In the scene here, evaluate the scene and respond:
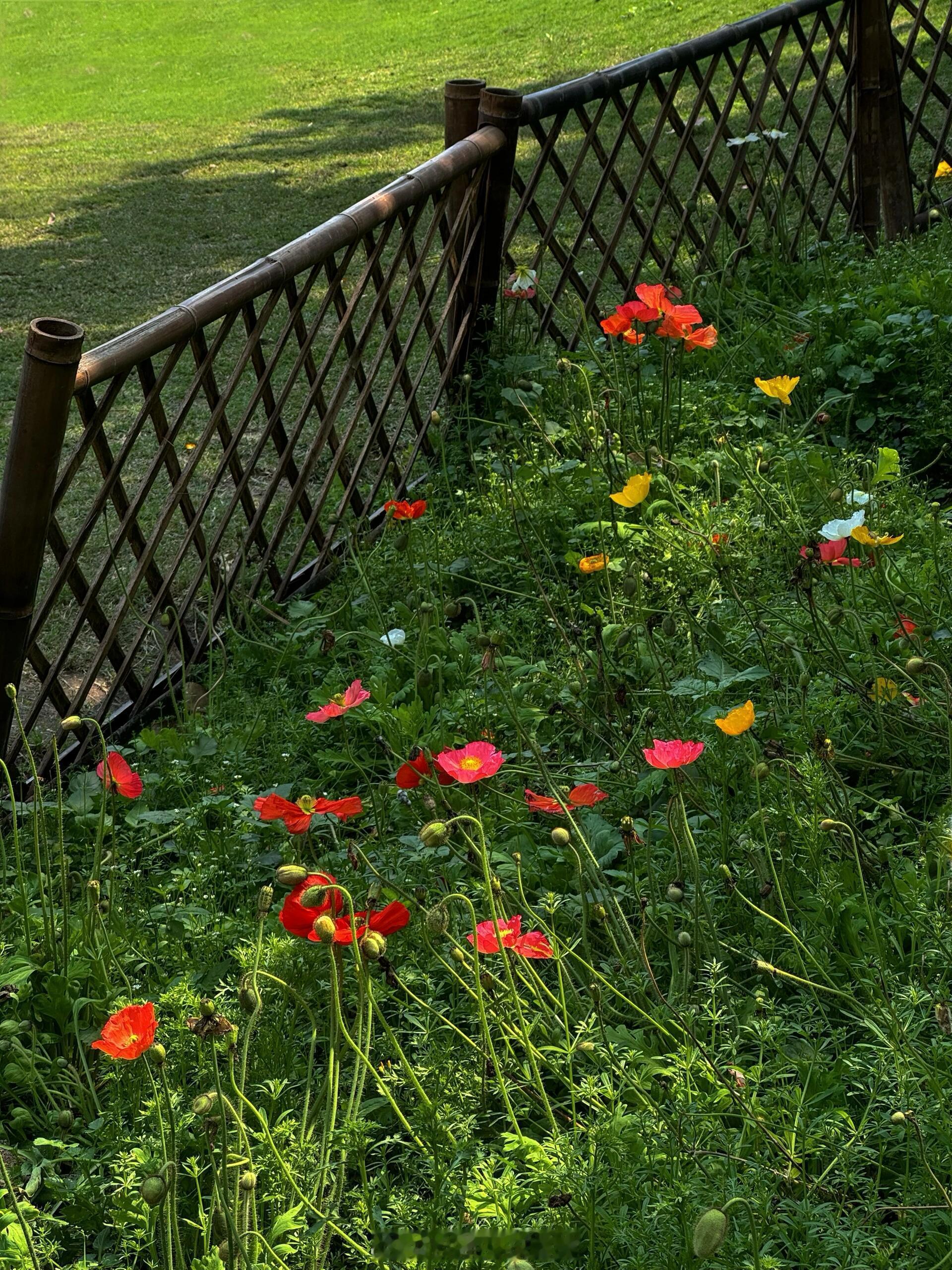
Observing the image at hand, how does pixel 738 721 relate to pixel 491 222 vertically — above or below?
below

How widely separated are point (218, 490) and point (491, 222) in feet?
4.47

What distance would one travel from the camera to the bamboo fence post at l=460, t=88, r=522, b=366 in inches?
146

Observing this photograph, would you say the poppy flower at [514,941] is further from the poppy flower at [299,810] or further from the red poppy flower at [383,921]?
the poppy flower at [299,810]

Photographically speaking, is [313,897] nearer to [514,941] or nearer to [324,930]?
[324,930]

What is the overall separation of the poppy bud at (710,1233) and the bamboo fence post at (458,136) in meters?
3.13

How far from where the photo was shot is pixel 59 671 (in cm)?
270

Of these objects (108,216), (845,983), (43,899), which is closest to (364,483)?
(43,899)

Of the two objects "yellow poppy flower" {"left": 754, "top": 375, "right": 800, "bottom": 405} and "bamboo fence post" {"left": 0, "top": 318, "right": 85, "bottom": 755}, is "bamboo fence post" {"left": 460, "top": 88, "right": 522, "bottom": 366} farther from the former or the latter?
"bamboo fence post" {"left": 0, "top": 318, "right": 85, "bottom": 755}

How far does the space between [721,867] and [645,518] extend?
160cm

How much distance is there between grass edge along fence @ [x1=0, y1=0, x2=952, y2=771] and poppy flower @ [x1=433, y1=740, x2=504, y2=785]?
1.11 metres

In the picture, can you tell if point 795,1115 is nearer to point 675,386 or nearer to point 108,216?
point 675,386

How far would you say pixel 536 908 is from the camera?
1988 millimetres

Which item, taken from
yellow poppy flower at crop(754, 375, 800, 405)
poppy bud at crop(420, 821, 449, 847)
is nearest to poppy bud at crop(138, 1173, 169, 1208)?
poppy bud at crop(420, 821, 449, 847)

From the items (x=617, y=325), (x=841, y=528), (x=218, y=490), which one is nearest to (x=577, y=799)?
(x=841, y=528)
